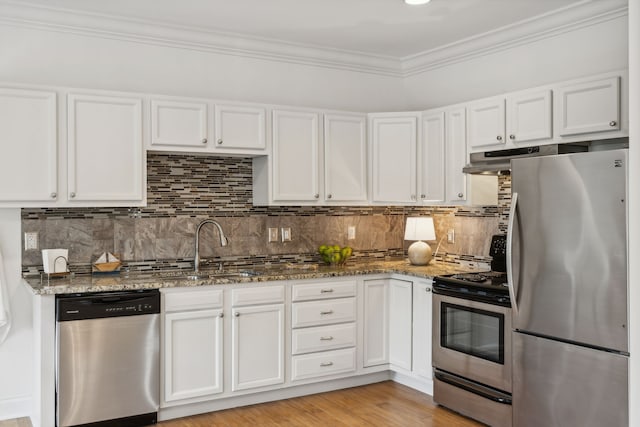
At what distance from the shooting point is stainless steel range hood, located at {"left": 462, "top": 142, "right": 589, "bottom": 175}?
12.0 feet

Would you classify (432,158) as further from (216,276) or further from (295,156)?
(216,276)

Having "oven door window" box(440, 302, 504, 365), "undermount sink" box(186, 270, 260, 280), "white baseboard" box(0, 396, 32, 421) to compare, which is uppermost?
"undermount sink" box(186, 270, 260, 280)

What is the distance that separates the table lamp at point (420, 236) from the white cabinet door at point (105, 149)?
2.20 m

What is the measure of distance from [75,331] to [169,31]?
2.22 metres

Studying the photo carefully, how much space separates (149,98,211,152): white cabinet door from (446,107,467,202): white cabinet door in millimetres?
1798

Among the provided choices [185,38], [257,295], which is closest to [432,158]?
[257,295]

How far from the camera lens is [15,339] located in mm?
3988

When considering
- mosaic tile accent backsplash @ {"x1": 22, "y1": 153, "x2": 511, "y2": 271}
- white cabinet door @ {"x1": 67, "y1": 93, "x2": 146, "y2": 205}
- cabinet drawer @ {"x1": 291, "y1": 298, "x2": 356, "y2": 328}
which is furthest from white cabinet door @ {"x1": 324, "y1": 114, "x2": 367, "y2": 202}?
white cabinet door @ {"x1": 67, "y1": 93, "x2": 146, "y2": 205}

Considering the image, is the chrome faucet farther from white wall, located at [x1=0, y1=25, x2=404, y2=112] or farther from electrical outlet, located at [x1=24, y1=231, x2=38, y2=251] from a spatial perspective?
electrical outlet, located at [x1=24, y1=231, x2=38, y2=251]

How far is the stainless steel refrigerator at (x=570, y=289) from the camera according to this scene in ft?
10.1

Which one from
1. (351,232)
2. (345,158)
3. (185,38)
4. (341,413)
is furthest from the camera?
(351,232)

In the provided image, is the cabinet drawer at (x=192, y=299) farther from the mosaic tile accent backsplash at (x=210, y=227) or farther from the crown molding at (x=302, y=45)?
the crown molding at (x=302, y=45)

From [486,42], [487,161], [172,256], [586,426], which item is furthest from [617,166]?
[172,256]

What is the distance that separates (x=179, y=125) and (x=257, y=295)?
1.28 meters
